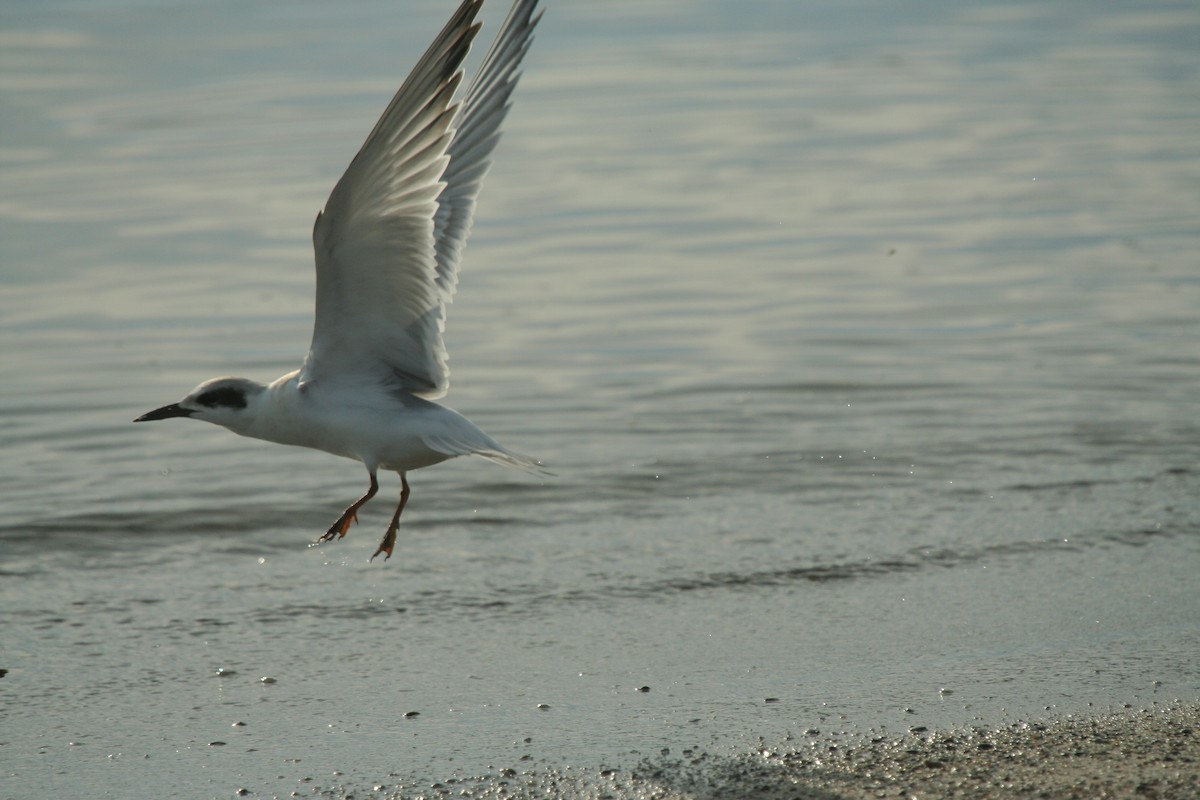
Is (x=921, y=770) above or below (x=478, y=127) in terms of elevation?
below

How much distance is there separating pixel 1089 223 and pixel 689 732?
9450 mm

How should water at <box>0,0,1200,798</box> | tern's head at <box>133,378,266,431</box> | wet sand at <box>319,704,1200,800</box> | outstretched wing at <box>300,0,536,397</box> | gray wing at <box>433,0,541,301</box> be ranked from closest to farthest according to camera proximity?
wet sand at <box>319,704,1200,800</box>
water at <box>0,0,1200,798</box>
outstretched wing at <box>300,0,536,397</box>
tern's head at <box>133,378,266,431</box>
gray wing at <box>433,0,541,301</box>

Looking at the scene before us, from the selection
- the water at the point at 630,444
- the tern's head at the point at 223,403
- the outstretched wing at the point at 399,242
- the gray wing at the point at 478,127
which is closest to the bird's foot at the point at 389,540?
the water at the point at 630,444

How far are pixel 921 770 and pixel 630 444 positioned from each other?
431 centimetres

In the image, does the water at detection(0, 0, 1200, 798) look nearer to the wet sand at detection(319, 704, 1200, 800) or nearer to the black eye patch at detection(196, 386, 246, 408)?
the wet sand at detection(319, 704, 1200, 800)

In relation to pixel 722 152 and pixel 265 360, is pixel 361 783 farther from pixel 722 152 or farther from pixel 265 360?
pixel 722 152

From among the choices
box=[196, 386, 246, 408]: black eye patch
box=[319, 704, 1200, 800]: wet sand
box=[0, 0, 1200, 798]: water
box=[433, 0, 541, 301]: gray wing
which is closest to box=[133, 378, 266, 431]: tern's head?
box=[196, 386, 246, 408]: black eye patch

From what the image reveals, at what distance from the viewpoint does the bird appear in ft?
18.5

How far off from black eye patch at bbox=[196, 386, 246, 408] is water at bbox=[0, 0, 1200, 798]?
843 mm

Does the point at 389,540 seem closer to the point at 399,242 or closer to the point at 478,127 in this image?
the point at 399,242

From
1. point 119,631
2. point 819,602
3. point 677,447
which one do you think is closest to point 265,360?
point 677,447

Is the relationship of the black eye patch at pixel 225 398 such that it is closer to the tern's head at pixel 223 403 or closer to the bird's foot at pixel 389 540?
the tern's head at pixel 223 403

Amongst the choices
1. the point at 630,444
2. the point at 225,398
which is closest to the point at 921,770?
the point at 225,398

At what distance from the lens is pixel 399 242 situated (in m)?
5.86
